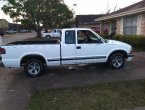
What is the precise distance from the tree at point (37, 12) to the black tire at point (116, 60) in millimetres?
32823

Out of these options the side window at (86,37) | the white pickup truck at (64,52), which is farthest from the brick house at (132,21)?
the side window at (86,37)

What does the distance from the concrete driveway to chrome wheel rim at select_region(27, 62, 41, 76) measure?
1.05 ft

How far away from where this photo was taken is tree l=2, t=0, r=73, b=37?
138ft

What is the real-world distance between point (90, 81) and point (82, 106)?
2.49 m

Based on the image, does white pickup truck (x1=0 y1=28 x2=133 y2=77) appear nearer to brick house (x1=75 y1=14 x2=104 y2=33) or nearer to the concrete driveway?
the concrete driveway

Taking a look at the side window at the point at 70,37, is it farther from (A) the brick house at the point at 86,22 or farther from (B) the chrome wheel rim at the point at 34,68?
(A) the brick house at the point at 86,22

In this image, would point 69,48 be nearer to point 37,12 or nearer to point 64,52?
point 64,52

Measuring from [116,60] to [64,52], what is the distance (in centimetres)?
240

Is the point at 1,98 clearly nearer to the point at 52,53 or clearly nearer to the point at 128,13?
the point at 52,53

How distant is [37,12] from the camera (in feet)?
140

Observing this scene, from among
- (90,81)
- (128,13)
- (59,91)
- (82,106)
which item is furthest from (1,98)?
(128,13)

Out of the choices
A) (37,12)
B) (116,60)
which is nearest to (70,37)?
(116,60)

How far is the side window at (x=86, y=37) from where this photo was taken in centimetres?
1022

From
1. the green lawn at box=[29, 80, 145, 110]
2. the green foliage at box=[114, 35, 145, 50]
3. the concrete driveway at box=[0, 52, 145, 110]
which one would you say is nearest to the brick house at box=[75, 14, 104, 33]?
the green foliage at box=[114, 35, 145, 50]
